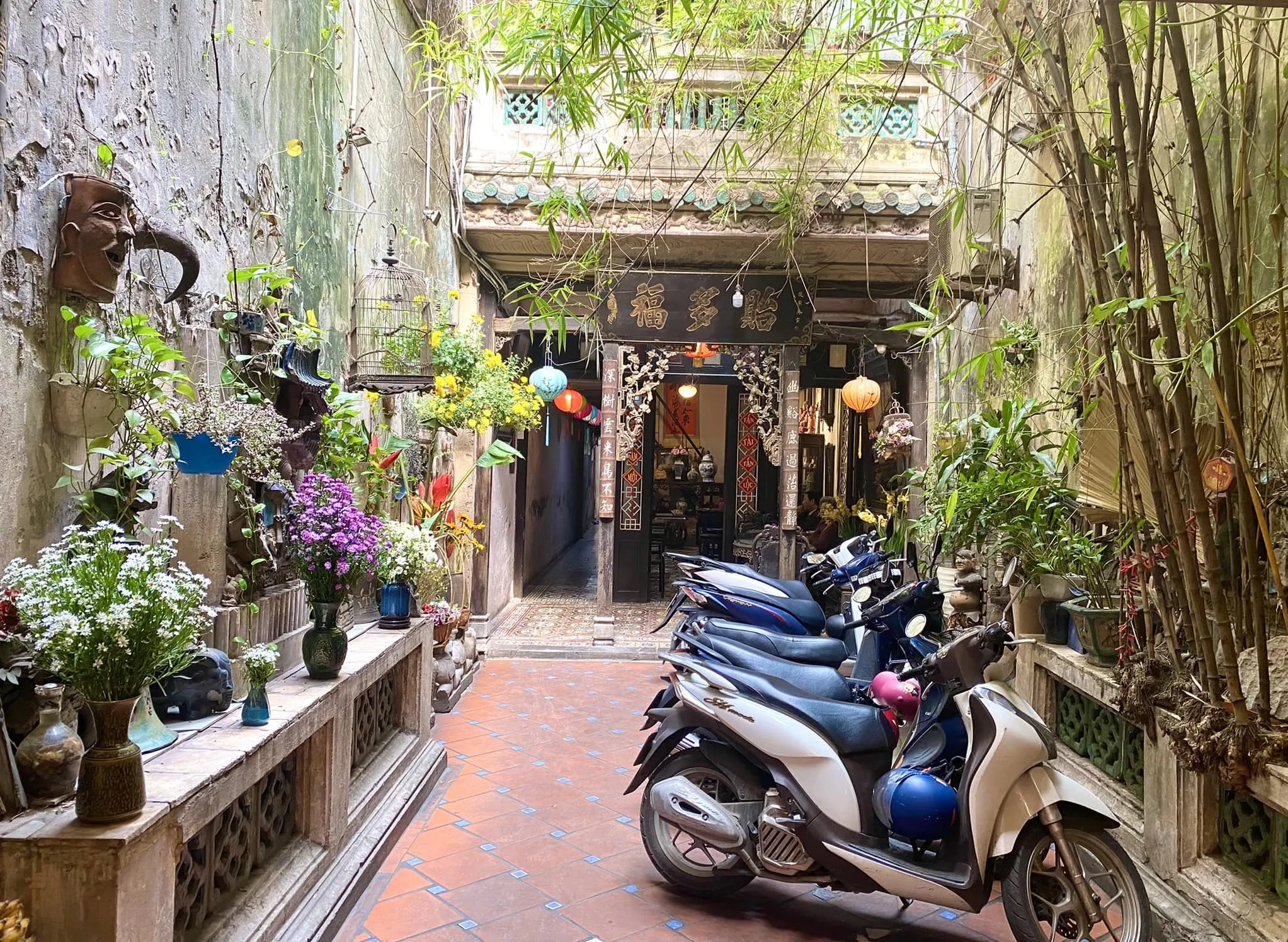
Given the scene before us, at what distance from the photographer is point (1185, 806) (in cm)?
299

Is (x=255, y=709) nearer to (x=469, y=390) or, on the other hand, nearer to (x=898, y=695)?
(x=898, y=695)

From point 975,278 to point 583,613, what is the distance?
232 inches

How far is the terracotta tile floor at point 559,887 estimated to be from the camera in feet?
10.2

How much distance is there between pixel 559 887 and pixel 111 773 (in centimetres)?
205

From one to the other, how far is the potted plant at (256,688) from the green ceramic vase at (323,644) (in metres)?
0.60

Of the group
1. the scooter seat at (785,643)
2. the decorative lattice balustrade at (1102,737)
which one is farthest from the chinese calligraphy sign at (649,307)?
the decorative lattice balustrade at (1102,737)

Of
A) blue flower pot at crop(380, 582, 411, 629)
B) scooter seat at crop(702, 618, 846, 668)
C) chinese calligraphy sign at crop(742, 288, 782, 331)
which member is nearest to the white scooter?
scooter seat at crop(702, 618, 846, 668)

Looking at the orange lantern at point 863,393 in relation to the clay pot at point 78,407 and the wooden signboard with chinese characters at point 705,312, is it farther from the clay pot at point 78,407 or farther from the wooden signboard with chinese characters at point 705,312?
the clay pot at point 78,407

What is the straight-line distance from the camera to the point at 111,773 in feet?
6.02

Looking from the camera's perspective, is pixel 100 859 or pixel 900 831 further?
pixel 900 831

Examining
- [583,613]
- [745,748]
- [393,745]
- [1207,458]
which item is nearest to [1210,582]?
[1207,458]

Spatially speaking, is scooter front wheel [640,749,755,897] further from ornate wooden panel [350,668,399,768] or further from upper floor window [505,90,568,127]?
upper floor window [505,90,568,127]

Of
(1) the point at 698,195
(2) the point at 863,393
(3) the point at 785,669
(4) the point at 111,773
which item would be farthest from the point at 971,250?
(4) the point at 111,773

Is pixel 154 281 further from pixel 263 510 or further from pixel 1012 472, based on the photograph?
pixel 1012 472
